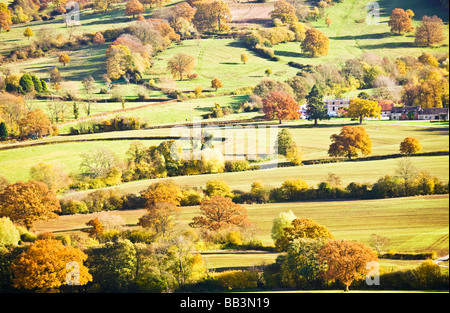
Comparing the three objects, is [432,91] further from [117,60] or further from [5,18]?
[5,18]

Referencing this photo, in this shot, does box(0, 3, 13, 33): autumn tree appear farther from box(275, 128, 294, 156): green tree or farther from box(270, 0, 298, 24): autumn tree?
box(270, 0, 298, 24): autumn tree

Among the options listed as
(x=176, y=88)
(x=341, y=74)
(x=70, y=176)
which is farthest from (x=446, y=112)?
(x=70, y=176)

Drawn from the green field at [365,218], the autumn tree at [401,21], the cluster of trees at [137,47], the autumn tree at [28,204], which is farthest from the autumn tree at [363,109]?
the autumn tree at [28,204]

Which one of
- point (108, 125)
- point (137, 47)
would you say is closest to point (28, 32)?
point (137, 47)

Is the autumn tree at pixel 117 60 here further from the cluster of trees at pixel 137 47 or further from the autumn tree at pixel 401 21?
the autumn tree at pixel 401 21

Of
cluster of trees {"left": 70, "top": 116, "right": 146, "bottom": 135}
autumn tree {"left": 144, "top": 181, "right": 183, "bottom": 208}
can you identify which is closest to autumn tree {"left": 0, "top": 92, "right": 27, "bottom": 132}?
cluster of trees {"left": 70, "top": 116, "right": 146, "bottom": 135}
